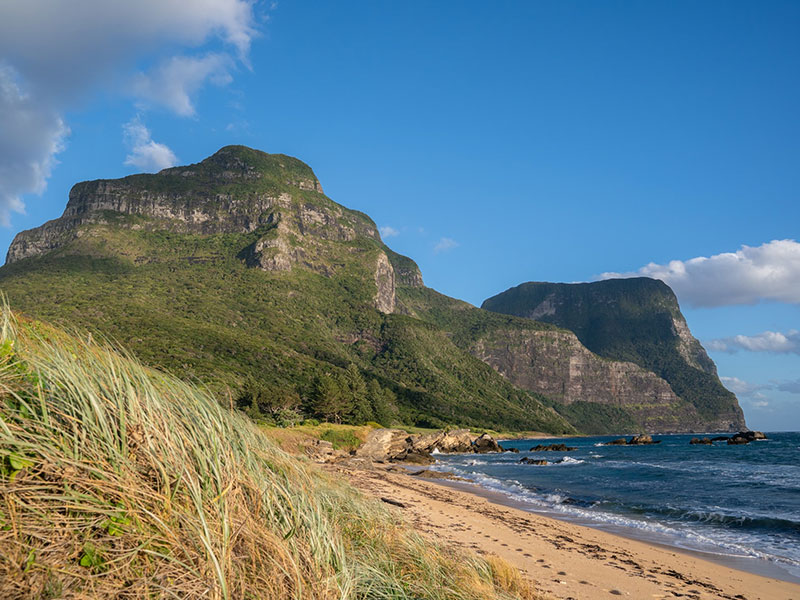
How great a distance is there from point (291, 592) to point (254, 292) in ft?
433

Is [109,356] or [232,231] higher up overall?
[232,231]

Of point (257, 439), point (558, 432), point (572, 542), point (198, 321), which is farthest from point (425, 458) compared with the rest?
point (558, 432)

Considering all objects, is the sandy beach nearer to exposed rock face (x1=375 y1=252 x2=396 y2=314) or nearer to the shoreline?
the shoreline

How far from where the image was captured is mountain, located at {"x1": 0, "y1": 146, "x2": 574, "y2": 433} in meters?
79.2

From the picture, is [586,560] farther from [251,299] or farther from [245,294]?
[245,294]

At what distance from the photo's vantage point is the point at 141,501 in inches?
126

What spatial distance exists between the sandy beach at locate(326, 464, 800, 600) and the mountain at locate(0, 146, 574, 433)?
4225cm

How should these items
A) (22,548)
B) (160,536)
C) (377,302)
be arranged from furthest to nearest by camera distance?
(377,302)
(160,536)
(22,548)

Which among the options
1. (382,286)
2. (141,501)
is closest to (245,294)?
(382,286)

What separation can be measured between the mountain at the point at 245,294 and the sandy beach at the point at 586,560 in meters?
42.3

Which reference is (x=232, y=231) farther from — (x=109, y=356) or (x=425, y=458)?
(x=109, y=356)

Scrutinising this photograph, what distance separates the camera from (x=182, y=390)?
464cm

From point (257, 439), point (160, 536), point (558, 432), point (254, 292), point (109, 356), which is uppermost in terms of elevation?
point (254, 292)

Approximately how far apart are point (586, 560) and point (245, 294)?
414 ft
